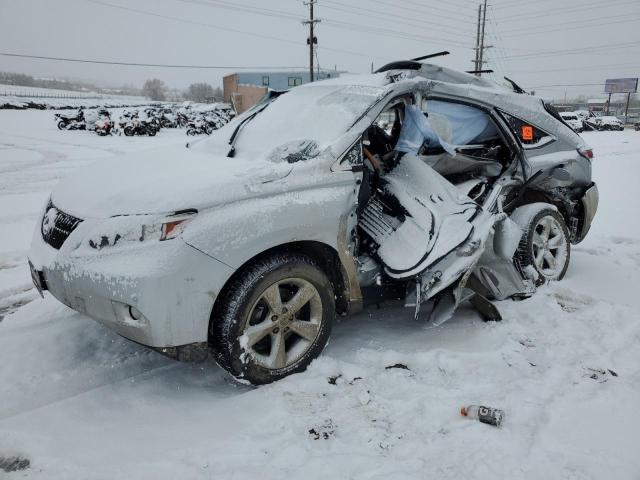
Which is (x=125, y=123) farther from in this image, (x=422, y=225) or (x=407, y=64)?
(x=422, y=225)

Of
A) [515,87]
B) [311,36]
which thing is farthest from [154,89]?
[515,87]

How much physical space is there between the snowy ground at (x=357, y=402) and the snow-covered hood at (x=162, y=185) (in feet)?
3.57

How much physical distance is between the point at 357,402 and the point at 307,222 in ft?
3.61

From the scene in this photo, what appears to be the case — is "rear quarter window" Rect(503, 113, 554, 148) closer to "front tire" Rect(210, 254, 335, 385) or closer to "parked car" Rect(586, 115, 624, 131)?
"front tire" Rect(210, 254, 335, 385)

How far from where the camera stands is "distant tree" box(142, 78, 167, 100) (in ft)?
367

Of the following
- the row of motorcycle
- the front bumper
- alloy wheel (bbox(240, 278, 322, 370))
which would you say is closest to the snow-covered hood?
the front bumper

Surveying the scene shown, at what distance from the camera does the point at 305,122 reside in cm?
354

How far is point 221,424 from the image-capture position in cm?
261

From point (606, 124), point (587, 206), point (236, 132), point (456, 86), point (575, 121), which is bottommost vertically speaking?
point (587, 206)

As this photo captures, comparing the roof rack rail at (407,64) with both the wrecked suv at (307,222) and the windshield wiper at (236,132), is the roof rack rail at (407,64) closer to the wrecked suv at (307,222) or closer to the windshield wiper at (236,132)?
the wrecked suv at (307,222)

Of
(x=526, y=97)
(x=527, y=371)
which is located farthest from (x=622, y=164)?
(x=527, y=371)

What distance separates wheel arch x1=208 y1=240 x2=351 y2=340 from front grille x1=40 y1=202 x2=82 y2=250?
93cm

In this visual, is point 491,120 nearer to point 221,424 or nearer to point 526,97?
point 526,97

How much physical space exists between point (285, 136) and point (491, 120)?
6.42 feet
